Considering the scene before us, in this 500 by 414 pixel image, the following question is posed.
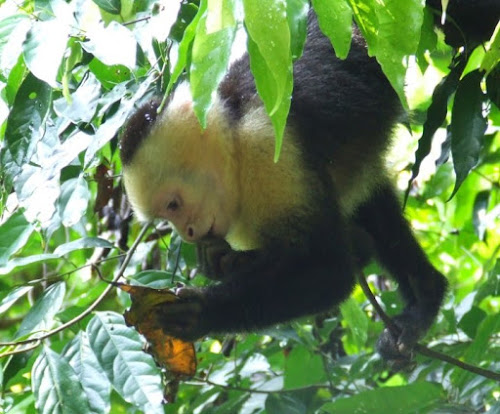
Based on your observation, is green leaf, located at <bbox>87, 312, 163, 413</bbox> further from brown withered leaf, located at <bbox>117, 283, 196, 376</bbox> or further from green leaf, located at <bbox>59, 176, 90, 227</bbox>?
green leaf, located at <bbox>59, 176, 90, 227</bbox>

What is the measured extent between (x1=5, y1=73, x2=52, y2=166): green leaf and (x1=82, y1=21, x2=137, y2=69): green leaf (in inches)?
8.8

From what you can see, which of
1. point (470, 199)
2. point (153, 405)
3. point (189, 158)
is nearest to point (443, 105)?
point (189, 158)

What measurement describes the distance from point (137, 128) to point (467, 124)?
4.13 feet

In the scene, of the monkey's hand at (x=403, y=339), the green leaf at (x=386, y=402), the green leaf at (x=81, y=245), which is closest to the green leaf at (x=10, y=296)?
the green leaf at (x=81, y=245)

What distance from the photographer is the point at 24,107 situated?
7.27 feet

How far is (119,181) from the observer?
362 centimetres

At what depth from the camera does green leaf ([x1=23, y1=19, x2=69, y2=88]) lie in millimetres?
1837

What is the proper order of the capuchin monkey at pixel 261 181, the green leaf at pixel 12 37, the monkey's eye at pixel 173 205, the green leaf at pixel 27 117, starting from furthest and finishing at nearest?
the monkey's eye at pixel 173 205
the capuchin monkey at pixel 261 181
the green leaf at pixel 27 117
the green leaf at pixel 12 37

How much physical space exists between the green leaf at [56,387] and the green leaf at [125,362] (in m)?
0.12

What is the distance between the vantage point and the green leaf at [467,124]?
2361 millimetres

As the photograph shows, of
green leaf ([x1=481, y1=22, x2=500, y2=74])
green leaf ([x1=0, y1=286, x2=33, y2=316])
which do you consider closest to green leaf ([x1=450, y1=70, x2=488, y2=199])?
green leaf ([x1=481, y1=22, x2=500, y2=74])

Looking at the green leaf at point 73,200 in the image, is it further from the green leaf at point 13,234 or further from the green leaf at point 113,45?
the green leaf at point 113,45

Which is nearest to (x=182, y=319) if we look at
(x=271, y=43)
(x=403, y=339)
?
(x=403, y=339)

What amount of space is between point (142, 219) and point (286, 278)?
0.64 meters
